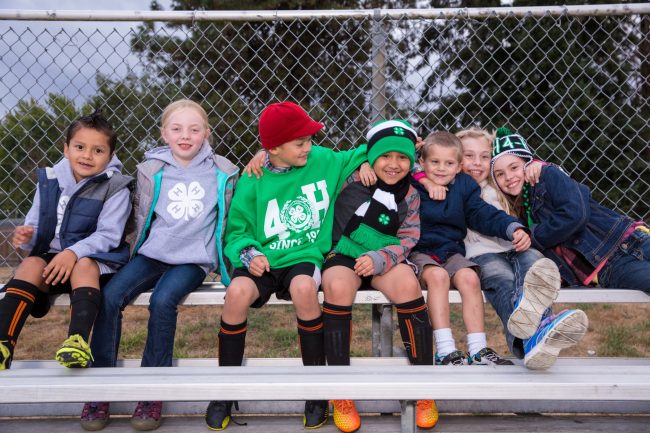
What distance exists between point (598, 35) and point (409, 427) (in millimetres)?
7105

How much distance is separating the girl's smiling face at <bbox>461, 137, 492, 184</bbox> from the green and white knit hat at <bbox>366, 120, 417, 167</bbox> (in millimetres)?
425

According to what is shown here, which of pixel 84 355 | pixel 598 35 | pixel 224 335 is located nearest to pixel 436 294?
pixel 224 335

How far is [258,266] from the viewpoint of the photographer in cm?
235

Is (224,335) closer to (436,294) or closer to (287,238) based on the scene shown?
(287,238)

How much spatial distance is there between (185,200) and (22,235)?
0.69m

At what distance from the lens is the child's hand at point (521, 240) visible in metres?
2.47

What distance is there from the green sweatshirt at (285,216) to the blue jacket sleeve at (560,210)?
98 cm

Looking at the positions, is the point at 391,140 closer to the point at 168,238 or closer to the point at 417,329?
the point at 417,329

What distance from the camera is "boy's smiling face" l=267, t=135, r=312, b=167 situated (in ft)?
8.29

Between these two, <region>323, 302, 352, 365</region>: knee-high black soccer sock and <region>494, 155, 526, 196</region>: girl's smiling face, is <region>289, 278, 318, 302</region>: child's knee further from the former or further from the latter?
<region>494, 155, 526, 196</region>: girl's smiling face

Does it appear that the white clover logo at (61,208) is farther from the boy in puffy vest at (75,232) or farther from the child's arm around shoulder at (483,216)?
the child's arm around shoulder at (483,216)

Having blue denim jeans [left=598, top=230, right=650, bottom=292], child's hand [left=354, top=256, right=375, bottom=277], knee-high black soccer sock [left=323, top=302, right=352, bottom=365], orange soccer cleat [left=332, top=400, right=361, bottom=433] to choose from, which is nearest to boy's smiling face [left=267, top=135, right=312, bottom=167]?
child's hand [left=354, top=256, right=375, bottom=277]

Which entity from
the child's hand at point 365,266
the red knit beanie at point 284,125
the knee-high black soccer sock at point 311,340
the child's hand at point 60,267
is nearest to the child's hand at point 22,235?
the child's hand at point 60,267

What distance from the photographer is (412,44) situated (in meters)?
5.24
